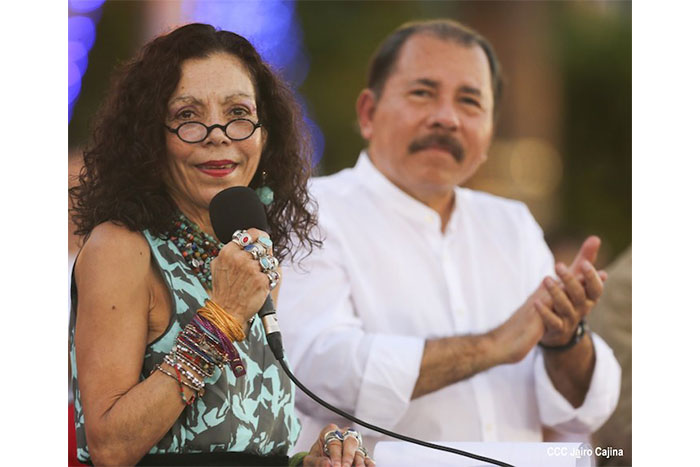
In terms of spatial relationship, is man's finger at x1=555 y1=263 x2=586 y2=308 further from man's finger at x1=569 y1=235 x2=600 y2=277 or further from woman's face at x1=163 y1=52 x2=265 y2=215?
woman's face at x1=163 y1=52 x2=265 y2=215

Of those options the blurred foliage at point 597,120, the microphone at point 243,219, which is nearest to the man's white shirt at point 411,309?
the blurred foliage at point 597,120

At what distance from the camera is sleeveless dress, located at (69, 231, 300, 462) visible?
201 cm

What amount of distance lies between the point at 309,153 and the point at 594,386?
1.29 m

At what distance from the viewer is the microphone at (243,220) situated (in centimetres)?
191

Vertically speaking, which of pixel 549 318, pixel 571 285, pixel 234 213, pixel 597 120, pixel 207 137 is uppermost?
pixel 597 120

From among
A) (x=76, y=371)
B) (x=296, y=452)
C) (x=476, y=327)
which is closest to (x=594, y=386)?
(x=476, y=327)

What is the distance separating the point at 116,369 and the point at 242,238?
42 centimetres

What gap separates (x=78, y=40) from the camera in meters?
2.52

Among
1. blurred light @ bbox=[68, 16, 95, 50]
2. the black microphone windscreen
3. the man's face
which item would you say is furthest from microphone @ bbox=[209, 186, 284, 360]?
the man's face

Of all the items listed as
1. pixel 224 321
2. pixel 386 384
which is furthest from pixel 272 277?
pixel 386 384

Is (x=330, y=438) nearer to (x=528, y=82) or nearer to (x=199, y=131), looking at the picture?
(x=199, y=131)

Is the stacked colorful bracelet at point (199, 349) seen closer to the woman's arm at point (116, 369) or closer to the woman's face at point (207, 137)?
the woman's arm at point (116, 369)

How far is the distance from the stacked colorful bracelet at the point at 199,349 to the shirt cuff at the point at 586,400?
1.34 metres
